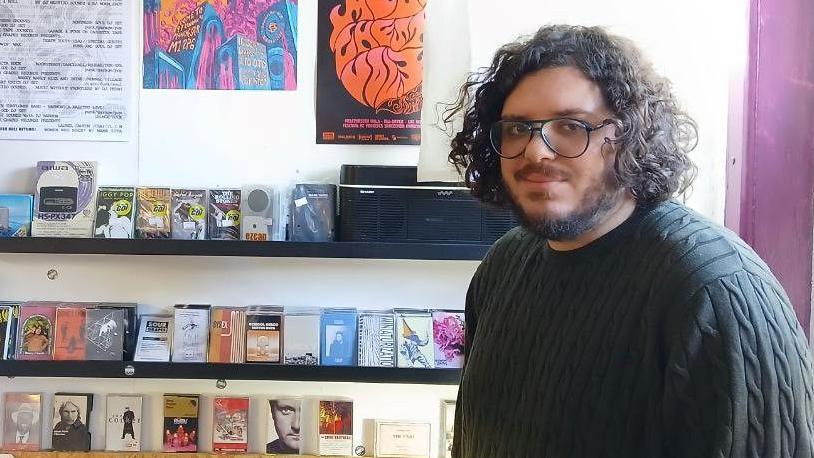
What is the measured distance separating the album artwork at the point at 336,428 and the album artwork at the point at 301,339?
0.71ft

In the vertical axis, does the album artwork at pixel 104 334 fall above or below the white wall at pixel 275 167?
below

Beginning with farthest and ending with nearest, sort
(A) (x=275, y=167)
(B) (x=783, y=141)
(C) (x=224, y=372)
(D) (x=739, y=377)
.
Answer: (A) (x=275, y=167)
(C) (x=224, y=372)
(B) (x=783, y=141)
(D) (x=739, y=377)

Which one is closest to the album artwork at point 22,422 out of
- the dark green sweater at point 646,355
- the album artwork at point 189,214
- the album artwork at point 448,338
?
the album artwork at point 189,214

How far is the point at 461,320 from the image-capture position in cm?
215

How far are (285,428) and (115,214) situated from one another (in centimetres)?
84

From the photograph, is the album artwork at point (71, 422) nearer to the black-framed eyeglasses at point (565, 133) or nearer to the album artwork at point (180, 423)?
the album artwork at point (180, 423)

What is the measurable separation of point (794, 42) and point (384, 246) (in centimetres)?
119

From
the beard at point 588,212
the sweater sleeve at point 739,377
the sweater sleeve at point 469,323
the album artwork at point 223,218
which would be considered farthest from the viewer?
the album artwork at point 223,218

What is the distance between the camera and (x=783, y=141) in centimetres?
180

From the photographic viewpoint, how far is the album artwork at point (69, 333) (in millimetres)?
2098

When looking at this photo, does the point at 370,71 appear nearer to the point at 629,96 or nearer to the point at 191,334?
the point at 191,334

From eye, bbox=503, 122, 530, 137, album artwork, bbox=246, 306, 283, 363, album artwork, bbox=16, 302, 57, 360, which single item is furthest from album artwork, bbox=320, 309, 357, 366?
eye, bbox=503, 122, 530, 137

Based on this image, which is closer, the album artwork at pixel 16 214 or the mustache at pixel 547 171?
the mustache at pixel 547 171

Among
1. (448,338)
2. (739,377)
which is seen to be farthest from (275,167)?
(739,377)
